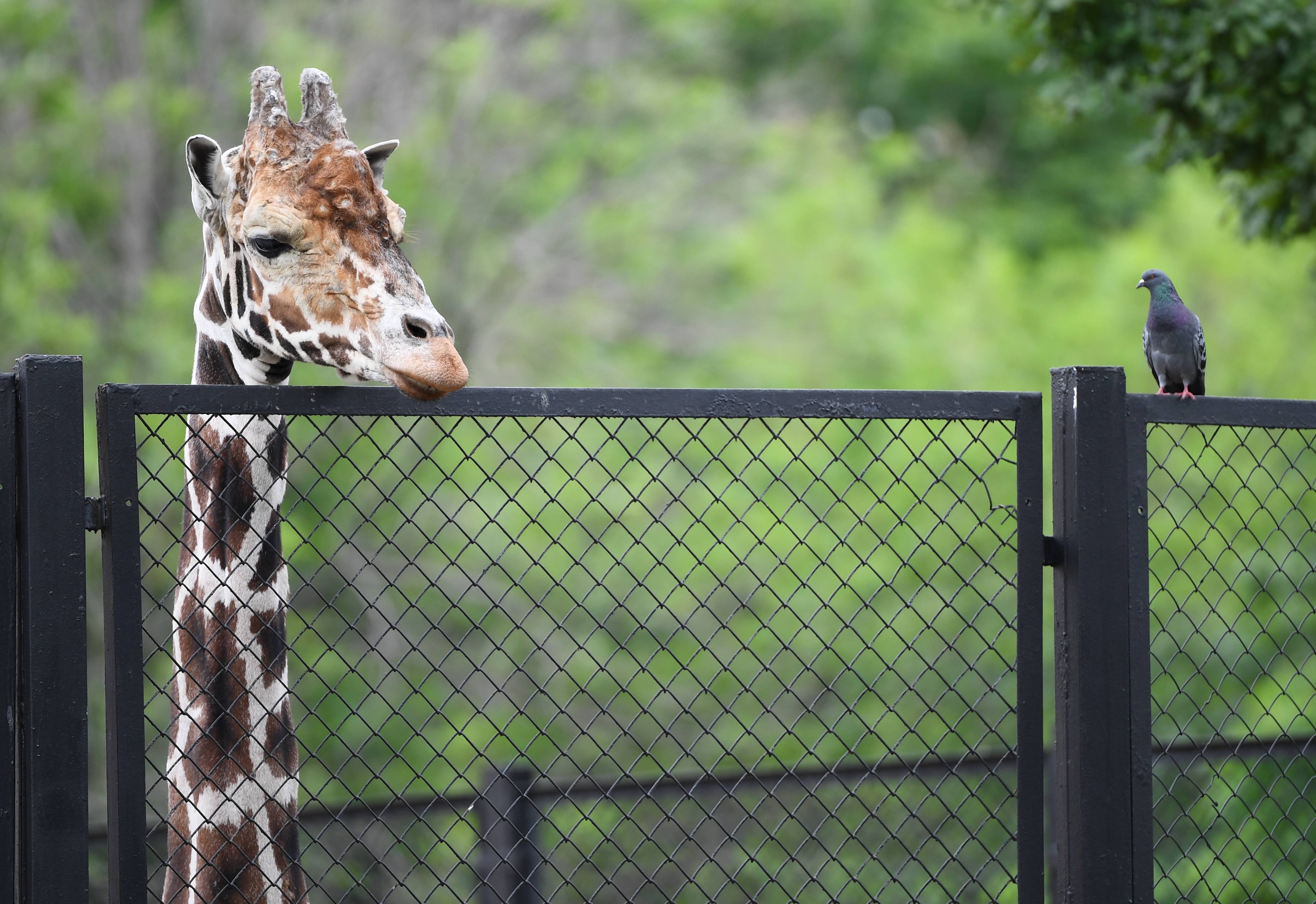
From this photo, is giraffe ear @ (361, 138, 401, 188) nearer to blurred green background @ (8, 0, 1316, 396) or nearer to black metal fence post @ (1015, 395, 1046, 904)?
black metal fence post @ (1015, 395, 1046, 904)

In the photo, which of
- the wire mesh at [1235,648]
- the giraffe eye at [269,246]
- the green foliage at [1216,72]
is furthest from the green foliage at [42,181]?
the wire mesh at [1235,648]

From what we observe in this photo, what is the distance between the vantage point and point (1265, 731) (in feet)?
23.3

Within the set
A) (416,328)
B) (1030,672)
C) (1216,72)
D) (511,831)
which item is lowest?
(511,831)

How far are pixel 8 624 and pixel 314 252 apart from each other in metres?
0.72

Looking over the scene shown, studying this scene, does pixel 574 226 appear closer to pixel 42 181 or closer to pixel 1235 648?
pixel 42 181

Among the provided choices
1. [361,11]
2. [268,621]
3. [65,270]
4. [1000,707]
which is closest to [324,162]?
[268,621]

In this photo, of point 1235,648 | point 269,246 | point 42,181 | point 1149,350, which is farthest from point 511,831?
point 42,181

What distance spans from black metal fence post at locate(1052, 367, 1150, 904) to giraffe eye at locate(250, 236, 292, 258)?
4.47 feet

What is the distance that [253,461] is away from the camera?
2.26 m

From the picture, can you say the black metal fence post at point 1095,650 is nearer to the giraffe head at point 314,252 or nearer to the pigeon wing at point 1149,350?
the pigeon wing at point 1149,350

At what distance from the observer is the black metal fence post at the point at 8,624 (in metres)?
1.86

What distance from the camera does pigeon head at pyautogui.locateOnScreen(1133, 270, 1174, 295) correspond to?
2936mm

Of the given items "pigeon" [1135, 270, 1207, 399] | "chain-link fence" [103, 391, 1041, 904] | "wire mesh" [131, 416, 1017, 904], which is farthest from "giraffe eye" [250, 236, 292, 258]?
"wire mesh" [131, 416, 1017, 904]

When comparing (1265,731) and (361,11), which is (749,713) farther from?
(361,11)
